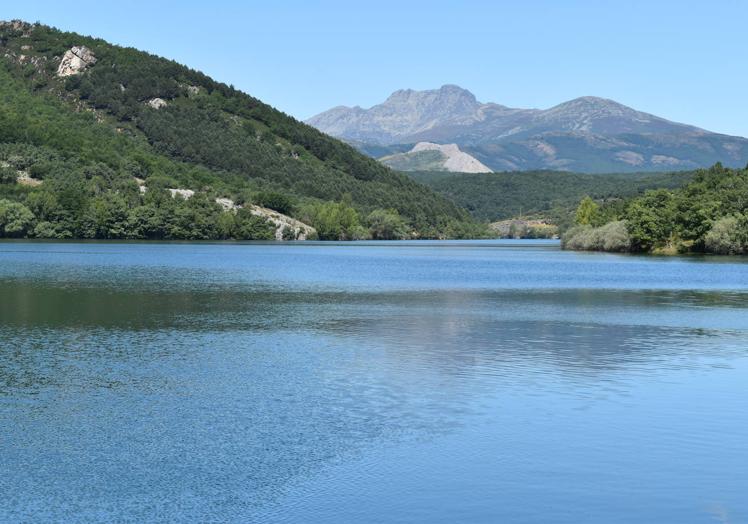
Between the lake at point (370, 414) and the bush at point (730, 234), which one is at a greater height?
the bush at point (730, 234)

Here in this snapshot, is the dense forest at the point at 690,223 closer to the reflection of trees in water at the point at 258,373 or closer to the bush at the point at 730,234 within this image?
the bush at the point at 730,234

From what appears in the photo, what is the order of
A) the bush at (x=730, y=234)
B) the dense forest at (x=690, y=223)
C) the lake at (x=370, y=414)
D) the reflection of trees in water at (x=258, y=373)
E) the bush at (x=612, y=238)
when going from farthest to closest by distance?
the bush at (x=612, y=238) < the dense forest at (x=690, y=223) < the bush at (x=730, y=234) < the reflection of trees in water at (x=258, y=373) < the lake at (x=370, y=414)

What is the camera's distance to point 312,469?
77.2 ft

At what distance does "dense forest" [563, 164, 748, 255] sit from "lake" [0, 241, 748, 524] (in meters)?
106

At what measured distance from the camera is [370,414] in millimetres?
30000

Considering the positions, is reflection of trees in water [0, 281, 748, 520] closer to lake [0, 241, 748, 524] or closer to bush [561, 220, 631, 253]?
lake [0, 241, 748, 524]

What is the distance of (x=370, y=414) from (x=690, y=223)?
156 metres

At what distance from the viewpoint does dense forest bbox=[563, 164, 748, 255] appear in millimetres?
164575

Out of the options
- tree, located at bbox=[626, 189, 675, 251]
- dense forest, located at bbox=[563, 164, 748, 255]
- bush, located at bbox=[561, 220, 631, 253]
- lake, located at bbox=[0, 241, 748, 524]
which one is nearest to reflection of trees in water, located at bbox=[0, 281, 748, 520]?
lake, located at bbox=[0, 241, 748, 524]

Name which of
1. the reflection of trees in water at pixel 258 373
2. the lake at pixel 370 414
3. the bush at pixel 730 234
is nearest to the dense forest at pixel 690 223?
the bush at pixel 730 234

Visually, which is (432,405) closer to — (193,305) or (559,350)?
(559,350)

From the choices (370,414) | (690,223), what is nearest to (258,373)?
(370,414)

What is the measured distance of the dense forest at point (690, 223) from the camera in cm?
16458

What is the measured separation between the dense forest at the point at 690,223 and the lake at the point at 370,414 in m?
106
